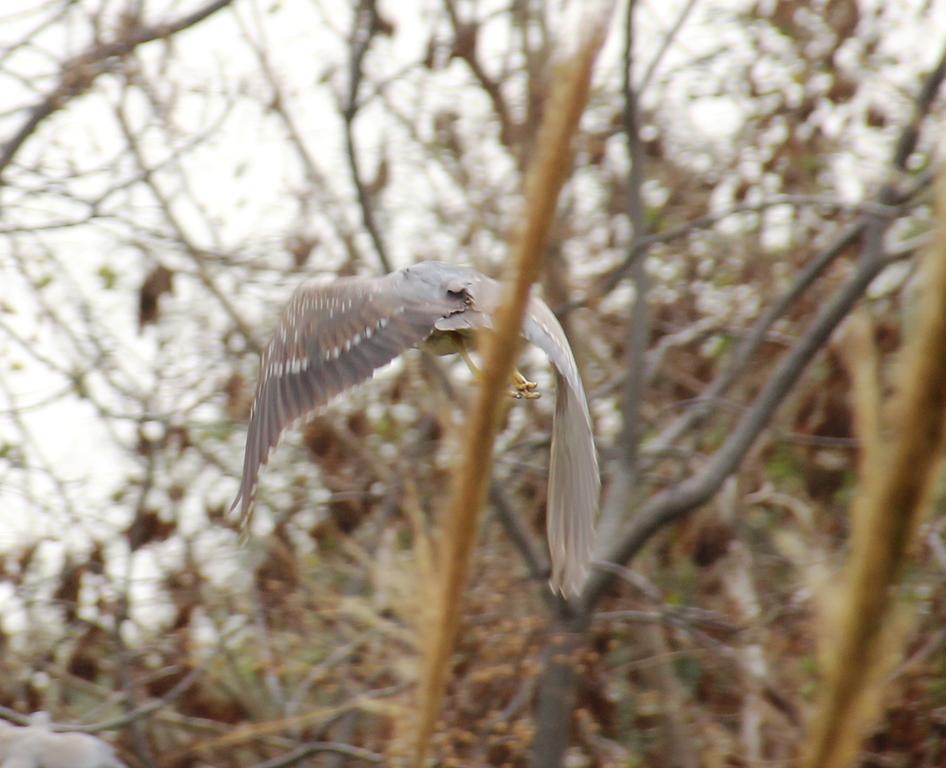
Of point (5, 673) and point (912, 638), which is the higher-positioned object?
point (912, 638)

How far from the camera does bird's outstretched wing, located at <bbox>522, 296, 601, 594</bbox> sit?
2.62 meters

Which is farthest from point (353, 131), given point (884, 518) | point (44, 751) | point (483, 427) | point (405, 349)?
point (884, 518)

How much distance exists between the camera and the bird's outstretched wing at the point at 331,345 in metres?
2.61

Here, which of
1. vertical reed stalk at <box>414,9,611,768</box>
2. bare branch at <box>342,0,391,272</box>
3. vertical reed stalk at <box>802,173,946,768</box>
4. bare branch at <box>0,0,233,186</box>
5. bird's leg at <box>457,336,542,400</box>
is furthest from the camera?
bare branch at <box>0,0,233,186</box>

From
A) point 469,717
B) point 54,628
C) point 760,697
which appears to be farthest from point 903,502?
point 54,628

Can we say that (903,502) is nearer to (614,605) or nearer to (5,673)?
(5,673)

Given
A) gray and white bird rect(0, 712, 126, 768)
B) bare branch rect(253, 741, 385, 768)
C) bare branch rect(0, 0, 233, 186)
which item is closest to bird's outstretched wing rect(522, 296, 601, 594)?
gray and white bird rect(0, 712, 126, 768)

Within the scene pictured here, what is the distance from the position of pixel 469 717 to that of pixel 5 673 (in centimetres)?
146

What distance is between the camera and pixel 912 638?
4168 millimetres

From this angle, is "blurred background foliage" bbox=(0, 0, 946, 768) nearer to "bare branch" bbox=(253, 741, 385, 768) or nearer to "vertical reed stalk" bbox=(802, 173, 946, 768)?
"bare branch" bbox=(253, 741, 385, 768)

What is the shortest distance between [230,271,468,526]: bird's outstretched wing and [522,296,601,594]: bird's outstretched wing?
25 centimetres

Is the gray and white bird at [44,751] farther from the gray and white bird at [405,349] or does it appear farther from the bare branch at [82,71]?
the bare branch at [82,71]

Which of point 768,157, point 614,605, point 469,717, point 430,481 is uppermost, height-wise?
point 768,157

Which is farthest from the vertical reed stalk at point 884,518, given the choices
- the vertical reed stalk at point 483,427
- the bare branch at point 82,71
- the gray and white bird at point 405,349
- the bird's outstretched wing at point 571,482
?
the bare branch at point 82,71
